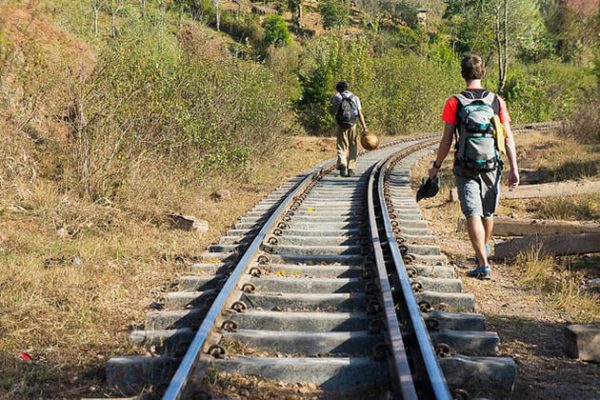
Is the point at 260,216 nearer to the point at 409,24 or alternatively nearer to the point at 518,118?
the point at 518,118

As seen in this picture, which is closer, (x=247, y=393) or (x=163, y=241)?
(x=247, y=393)

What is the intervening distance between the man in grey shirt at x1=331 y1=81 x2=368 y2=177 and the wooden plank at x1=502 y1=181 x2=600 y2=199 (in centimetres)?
309

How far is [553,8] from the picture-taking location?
81.1 metres

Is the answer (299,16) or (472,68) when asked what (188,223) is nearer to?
(472,68)

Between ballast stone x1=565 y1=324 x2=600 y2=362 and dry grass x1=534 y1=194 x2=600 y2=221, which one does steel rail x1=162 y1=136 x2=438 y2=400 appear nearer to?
ballast stone x1=565 y1=324 x2=600 y2=362

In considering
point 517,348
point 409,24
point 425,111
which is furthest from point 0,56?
point 409,24

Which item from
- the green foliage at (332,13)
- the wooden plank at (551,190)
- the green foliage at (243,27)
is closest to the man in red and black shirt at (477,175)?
the wooden plank at (551,190)

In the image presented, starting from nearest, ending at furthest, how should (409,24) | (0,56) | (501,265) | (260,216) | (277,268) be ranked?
(277,268), (501,265), (0,56), (260,216), (409,24)

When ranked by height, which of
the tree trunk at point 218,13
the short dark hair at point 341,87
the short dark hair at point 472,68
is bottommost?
the short dark hair at point 341,87

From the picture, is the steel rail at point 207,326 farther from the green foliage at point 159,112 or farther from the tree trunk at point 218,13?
the tree trunk at point 218,13

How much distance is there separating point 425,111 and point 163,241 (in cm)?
2743

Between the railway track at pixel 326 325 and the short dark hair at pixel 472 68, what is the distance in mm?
1692

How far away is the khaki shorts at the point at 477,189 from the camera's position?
19.2ft

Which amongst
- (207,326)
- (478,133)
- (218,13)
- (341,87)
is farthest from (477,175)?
(218,13)
